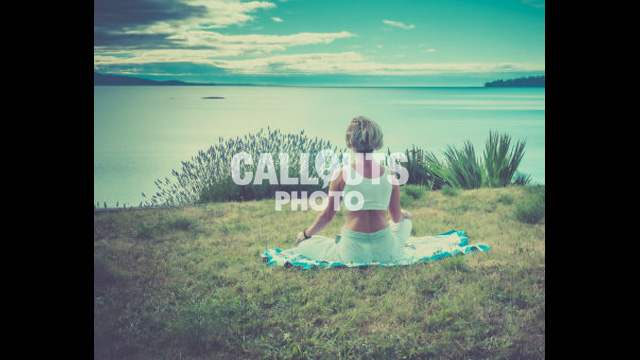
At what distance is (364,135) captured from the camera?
4164 mm

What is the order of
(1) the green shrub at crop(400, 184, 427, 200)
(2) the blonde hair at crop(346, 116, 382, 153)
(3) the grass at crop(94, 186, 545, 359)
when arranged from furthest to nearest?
(1) the green shrub at crop(400, 184, 427, 200) → (2) the blonde hair at crop(346, 116, 382, 153) → (3) the grass at crop(94, 186, 545, 359)

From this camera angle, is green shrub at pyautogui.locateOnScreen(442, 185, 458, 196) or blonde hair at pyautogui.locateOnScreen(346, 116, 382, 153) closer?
blonde hair at pyautogui.locateOnScreen(346, 116, 382, 153)

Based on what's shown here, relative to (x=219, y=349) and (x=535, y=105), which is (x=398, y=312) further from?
(x=535, y=105)

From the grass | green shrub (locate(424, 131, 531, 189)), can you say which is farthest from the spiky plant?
the grass

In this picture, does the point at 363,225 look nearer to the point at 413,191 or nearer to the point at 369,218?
the point at 369,218

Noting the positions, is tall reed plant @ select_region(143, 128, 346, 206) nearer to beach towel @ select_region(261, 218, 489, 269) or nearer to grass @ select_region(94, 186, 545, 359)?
grass @ select_region(94, 186, 545, 359)

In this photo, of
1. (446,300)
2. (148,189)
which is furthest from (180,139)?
(446,300)

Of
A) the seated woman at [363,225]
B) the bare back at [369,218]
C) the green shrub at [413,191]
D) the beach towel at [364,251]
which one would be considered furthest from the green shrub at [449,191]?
the bare back at [369,218]

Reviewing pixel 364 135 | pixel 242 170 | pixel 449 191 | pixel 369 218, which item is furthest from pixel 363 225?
pixel 242 170

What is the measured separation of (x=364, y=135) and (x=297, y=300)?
150 centimetres

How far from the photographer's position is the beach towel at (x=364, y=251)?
4363 millimetres

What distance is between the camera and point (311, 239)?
4570mm

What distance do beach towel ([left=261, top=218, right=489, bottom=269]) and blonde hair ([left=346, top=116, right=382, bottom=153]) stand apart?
0.77 meters

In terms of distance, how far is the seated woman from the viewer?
4246 mm
